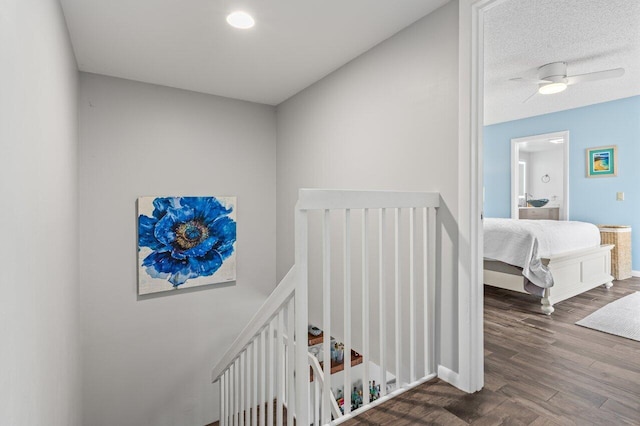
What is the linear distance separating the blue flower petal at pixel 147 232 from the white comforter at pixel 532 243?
335 cm

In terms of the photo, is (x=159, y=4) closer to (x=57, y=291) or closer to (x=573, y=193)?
(x=57, y=291)

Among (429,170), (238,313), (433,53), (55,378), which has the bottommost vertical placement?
(238,313)

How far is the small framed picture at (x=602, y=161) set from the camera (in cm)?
466

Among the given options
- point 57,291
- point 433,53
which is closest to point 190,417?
point 57,291

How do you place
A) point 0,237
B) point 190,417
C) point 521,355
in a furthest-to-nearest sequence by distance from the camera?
point 190,417 < point 521,355 < point 0,237

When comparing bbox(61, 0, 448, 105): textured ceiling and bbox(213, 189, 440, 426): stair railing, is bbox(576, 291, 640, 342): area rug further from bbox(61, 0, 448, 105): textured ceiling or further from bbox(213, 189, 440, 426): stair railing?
bbox(61, 0, 448, 105): textured ceiling

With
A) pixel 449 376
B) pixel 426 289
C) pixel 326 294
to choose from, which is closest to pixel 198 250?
pixel 326 294

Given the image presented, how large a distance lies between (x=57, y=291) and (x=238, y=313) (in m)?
1.96

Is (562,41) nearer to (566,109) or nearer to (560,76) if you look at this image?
(560,76)

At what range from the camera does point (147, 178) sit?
9.95 feet

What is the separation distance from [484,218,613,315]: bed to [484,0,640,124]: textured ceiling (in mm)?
1574

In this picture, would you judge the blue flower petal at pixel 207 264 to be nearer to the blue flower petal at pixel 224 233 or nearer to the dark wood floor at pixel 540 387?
the blue flower petal at pixel 224 233

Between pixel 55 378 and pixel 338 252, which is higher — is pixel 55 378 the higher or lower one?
the lower one

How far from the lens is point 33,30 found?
3.95 feet
